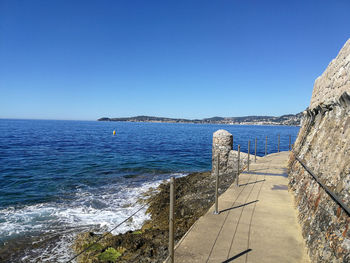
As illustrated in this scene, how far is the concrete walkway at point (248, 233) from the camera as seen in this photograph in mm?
4818

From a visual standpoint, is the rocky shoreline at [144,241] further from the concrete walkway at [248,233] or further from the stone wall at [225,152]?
the stone wall at [225,152]

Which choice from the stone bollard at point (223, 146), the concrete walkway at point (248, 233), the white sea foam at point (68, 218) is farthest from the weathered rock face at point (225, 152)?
the concrete walkway at point (248, 233)

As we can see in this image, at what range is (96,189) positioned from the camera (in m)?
16.0

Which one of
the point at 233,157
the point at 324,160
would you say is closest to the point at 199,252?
the point at 324,160

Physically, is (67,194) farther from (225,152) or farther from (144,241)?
(225,152)

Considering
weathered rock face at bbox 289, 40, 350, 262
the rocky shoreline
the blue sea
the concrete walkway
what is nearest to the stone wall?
the blue sea

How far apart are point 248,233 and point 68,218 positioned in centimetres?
908

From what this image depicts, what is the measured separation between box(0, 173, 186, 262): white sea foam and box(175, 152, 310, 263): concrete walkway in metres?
4.82

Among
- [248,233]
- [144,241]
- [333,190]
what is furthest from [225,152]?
[333,190]

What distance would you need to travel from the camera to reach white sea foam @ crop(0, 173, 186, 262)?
28.1ft

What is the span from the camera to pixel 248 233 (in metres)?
5.84

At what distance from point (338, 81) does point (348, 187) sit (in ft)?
15.4

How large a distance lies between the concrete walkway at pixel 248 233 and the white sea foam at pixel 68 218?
482 cm

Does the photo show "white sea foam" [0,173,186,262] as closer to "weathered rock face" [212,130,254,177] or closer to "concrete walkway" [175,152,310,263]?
"concrete walkway" [175,152,310,263]
